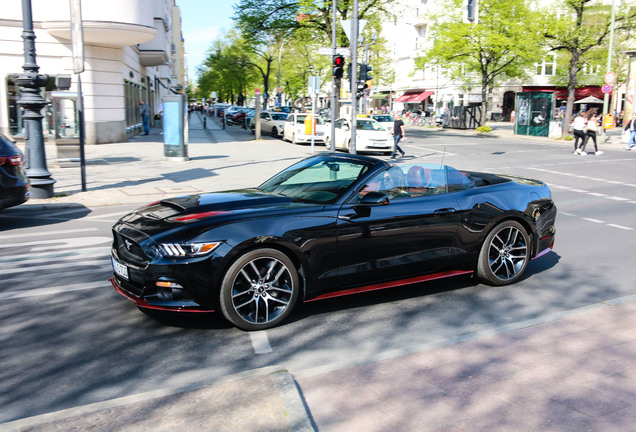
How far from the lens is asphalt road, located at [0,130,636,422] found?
13.3 ft

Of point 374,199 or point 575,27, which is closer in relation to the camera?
point 374,199

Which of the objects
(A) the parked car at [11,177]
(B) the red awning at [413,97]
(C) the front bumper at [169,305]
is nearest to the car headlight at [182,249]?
(C) the front bumper at [169,305]

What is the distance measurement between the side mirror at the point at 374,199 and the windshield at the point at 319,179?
218mm

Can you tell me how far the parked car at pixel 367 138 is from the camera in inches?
985

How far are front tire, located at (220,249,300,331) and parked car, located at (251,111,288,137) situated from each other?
103 feet

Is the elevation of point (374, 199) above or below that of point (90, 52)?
below

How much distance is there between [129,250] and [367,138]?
68.4ft

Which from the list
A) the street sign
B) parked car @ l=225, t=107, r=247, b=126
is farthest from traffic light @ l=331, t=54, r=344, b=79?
parked car @ l=225, t=107, r=247, b=126

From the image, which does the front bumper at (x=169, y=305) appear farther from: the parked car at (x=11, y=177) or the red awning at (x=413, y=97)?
the red awning at (x=413, y=97)

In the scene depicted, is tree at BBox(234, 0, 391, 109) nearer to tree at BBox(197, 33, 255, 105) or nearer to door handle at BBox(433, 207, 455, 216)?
tree at BBox(197, 33, 255, 105)

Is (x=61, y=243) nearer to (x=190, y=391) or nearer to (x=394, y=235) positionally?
(x=394, y=235)

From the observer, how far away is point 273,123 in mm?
36562

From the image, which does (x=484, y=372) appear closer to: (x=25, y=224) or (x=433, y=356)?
(x=433, y=356)

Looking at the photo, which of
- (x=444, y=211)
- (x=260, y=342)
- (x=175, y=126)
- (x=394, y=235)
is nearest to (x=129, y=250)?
(x=260, y=342)
